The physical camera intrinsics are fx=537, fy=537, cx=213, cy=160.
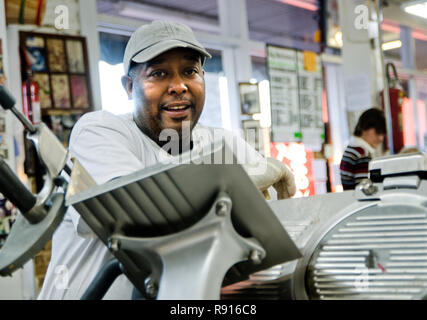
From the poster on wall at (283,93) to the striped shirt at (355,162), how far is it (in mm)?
1272

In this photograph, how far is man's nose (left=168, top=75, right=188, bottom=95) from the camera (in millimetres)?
1021

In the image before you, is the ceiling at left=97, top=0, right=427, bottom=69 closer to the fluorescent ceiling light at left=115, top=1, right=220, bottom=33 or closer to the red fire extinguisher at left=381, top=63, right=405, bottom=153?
the fluorescent ceiling light at left=115, top=1, right=220, bottom=33

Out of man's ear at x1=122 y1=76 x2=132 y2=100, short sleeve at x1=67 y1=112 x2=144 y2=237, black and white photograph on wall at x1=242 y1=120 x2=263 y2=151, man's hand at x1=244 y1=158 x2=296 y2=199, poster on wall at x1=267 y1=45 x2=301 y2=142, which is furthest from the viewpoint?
poster on wall at x1=267 y1=45 x2=301 y2=142

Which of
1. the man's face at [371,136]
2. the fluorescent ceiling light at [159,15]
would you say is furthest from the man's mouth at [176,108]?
the fluorescent ceiling light at [159,15]

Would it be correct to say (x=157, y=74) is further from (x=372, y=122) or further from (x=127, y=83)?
(x=372, y=122)

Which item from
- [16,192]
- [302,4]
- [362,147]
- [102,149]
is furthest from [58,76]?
[302,4]

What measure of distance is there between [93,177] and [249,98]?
3.98 m

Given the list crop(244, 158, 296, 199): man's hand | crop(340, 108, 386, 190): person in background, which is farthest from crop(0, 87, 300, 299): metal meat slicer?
crop(340, 108, 386, 190): person in background

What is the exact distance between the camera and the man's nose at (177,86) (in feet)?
3.35

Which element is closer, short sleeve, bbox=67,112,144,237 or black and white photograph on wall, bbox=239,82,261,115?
short sleeve, bbox=67,112,144,237

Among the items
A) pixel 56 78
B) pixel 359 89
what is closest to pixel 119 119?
pixel 56 78

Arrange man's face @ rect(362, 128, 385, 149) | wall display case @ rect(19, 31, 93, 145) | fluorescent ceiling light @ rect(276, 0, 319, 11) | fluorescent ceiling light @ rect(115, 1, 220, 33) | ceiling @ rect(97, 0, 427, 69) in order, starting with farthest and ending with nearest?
1. fluorescent ceiling light @ rect(276, 0, 319, 11)
2. ceiling @ rect(97, 0, 427, 69)
3. fluorescent ceiling light @ rect(115, 1, 220, 33)
4. man's face @ rect(362, 128, 385, 149)
5. wall display case @ rect(19, 31, 93, 145)

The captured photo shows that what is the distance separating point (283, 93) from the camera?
16.2 ft

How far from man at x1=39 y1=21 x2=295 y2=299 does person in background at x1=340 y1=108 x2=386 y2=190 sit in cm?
184
